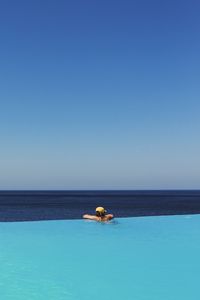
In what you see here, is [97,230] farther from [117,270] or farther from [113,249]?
[117,270]

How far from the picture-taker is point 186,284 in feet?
32.5

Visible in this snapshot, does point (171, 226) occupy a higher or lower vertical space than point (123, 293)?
higher

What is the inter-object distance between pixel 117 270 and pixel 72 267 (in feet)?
4.22

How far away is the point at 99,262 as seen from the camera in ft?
39.7

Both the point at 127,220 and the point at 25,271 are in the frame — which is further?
the point at 127,220

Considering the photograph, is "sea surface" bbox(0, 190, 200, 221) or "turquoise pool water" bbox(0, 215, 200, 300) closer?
"turquoise pool water" bbox(0, 215, 200, 300)

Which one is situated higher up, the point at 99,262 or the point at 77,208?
the point at 77,208

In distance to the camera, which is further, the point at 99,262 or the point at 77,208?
the point at 77,208

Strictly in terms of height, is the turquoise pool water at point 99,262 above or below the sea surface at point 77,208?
below

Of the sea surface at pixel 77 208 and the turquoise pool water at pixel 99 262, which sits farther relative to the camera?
the sea surface at pixel 77 208

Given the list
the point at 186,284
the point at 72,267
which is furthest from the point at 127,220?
the point at 186,284

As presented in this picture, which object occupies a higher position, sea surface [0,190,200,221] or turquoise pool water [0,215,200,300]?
sea surface [0,190,200,221]

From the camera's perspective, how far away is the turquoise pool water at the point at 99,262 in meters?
9.27

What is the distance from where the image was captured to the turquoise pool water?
30.4 ft
